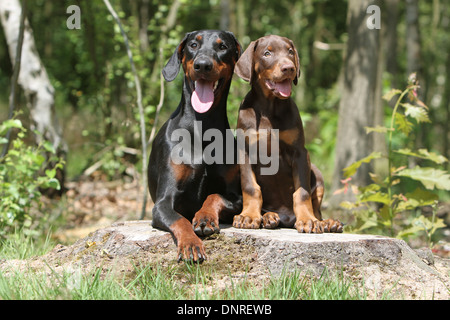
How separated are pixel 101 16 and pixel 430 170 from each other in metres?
5.80

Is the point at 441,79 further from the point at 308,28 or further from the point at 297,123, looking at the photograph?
the point at 297,123

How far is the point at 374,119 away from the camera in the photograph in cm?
677

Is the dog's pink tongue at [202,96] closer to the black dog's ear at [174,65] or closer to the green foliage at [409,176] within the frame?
the black dog's ear at [174,65]

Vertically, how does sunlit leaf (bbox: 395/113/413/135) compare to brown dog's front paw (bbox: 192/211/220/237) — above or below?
above

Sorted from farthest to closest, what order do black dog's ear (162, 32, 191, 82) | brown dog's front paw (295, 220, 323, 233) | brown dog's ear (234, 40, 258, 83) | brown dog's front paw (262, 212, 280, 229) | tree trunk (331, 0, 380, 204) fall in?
tree trunk (331, 0, 380, 204)
black dog's ear (162, 32, 191, 82)
brown dog's ear (234, 40, 258, 83)
brown dog's front paw (262, 212, 280, 229)
brown dog's front paw (295, 220, 323, 233)

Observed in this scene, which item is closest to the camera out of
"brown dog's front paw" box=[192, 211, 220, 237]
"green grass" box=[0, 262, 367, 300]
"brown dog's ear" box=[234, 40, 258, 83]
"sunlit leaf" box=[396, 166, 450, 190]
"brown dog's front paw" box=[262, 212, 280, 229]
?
"green grass" box=[0, 262, 367, 300]

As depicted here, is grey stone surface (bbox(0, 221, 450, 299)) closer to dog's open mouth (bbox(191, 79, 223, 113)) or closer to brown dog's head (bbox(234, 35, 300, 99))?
dog's open mouth (bbox(191, 79, 223, 113))

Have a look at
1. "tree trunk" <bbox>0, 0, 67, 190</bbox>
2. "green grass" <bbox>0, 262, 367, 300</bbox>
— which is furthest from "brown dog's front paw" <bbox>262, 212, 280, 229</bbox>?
"tree trunk" <bbox>0, 0, 67, 190</bbox>

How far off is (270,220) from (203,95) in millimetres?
1006

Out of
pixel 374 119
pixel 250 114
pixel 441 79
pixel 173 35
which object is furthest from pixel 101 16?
pixel 441 79

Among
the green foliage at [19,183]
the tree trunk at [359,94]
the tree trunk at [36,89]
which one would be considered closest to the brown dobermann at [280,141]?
the green foliage at [19,183]

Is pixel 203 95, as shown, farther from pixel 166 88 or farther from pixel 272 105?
pixel 166 88

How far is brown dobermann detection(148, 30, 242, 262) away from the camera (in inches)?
144

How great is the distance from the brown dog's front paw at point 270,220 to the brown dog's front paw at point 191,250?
60 centimetres
